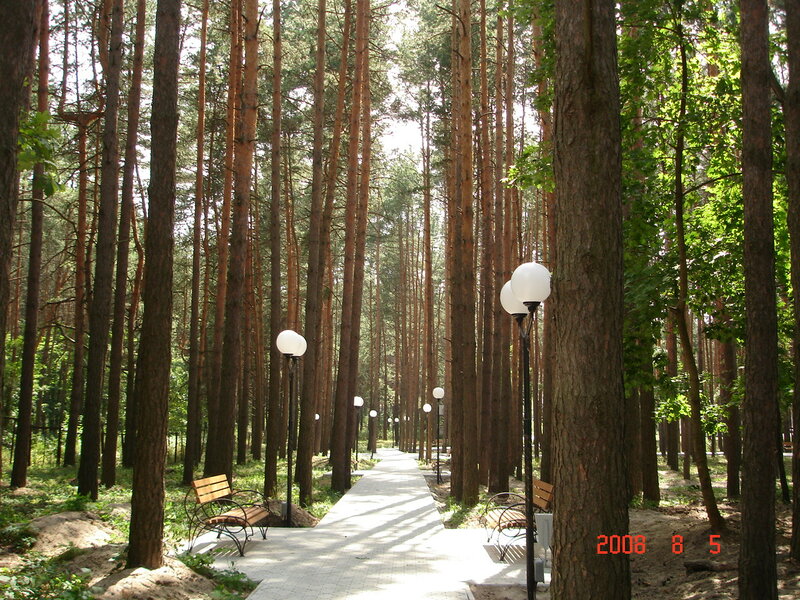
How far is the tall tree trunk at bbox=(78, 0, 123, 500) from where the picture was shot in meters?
11.5

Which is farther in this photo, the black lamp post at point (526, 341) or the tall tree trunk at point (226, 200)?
the tall tree trunk at point (226, 200)

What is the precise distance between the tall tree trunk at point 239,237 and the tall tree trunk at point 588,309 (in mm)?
9632

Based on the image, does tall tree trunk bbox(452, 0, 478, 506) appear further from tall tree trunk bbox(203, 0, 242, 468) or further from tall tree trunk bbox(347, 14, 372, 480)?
tall tree trunk bbox(203, 0, 242, 468)

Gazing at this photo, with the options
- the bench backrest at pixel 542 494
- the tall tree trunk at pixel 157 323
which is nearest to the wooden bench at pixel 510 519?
the bench backrest at pixel 542 494

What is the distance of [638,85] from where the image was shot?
8164 mm

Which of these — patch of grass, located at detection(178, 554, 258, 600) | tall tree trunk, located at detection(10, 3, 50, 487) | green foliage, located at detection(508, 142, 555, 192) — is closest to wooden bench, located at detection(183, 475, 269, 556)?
patch of grass, located at detection(178, 554, 258, 600)

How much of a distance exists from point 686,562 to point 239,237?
30.6ft

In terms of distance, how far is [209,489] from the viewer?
9.24m

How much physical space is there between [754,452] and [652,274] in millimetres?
2804

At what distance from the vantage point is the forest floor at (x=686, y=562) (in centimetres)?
681

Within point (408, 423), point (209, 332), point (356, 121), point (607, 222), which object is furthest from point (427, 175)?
point (408, 423)

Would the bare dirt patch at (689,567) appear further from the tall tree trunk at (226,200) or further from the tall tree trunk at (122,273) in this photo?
the tall tree trunk at (122,273)

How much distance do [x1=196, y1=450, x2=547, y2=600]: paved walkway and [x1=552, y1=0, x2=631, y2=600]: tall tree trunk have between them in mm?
3367
